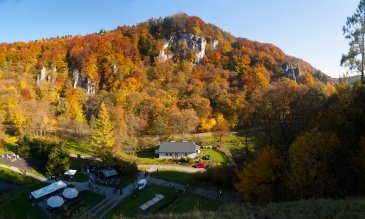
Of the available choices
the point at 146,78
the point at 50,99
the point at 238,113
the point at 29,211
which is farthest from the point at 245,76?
the point at 29,211

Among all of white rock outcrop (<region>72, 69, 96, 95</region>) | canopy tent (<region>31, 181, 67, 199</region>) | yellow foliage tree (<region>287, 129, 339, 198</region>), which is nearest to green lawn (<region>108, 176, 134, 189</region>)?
canopy tent (<region>31, 181, 67, 199</region>)

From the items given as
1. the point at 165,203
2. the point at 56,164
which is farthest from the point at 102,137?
the point at 165,203

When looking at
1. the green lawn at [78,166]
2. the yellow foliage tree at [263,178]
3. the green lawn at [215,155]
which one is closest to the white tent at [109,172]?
the green lawn at [78,166]

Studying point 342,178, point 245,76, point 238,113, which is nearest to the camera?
point 342,178

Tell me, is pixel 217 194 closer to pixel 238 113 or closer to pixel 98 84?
pixel 238 113

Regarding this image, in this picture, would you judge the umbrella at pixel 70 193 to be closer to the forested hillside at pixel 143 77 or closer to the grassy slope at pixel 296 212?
the forested hillside at pixel 143 77

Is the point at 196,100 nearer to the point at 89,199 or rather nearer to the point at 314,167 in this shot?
the point at 89,199
